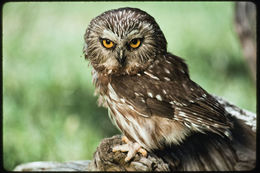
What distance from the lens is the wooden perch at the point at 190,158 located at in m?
2.71

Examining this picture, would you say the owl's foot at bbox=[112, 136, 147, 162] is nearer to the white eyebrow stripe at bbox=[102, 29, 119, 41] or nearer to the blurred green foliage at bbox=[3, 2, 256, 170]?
the white eyebrow stripe at bbox=[102, 29, 119, 41]

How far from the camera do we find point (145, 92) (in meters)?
2.89

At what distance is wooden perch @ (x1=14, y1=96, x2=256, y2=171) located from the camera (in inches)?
107

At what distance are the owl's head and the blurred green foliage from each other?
1.31 m

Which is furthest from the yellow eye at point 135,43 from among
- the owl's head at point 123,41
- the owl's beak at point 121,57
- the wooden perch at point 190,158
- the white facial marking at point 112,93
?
the wooden perch at point 190,158

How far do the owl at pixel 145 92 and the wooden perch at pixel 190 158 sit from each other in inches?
3.4

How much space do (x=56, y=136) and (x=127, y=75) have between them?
1.51 m

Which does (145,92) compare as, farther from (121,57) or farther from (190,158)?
(190,158)

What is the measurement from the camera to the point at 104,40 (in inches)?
111

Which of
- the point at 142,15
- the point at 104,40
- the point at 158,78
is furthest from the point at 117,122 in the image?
the point at 142,15

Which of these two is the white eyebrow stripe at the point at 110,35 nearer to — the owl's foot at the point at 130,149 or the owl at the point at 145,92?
the owl at the point at 145,92

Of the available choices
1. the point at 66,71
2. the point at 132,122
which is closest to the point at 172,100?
the point at 132,122

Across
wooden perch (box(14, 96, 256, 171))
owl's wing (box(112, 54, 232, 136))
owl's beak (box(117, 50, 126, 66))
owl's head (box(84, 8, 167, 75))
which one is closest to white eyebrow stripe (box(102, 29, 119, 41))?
owl's head (box(84, 8, 167, 75))

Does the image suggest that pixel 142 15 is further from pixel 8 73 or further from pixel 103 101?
pixel 8 73
